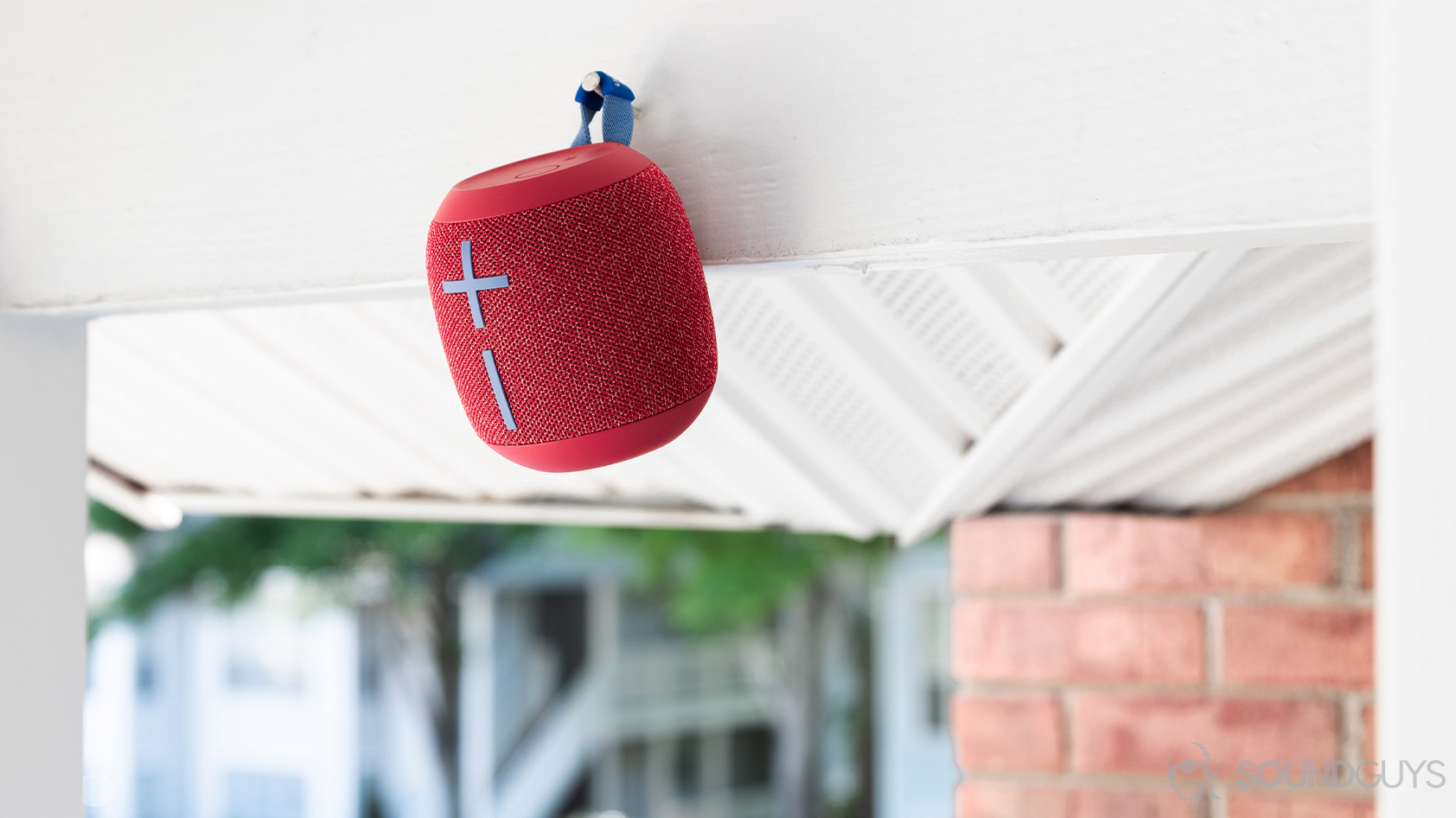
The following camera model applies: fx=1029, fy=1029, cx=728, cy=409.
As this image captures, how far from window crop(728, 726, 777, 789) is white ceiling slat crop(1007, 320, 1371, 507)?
20.1 feet

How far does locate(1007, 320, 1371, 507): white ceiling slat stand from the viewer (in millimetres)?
690

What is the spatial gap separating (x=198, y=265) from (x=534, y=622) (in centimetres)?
605

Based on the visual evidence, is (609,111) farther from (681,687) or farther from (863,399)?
(681,687)

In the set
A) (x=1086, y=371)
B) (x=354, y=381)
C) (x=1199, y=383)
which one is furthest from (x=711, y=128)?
(x=354, y=381)

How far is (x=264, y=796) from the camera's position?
19.0 feet

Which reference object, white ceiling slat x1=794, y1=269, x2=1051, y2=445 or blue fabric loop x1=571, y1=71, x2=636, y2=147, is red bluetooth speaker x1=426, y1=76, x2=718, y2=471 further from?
white ceiling slat x1=794, y1=269, x2=1051, y2=445

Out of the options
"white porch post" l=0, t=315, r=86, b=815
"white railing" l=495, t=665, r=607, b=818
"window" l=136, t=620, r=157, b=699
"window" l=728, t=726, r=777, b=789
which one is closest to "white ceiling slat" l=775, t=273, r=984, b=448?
"white porch post" l=0, t=315, r=86, b=815

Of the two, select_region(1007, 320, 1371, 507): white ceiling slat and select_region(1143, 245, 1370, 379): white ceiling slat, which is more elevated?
select_region(1143, 245, 1370, 379): white ceiling slat

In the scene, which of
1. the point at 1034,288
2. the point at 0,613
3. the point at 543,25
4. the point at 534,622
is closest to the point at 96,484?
the point at 0,613

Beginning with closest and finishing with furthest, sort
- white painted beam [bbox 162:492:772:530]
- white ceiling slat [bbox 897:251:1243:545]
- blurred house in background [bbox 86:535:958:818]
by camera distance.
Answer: white ceiling slat [bbox 897:251:1243:545]
white painted beam [bbox 162:492:772:530]
blurred house in background [bbox 86:535:958:818]

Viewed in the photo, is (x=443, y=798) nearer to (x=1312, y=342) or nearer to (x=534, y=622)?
(x=534, y=622)

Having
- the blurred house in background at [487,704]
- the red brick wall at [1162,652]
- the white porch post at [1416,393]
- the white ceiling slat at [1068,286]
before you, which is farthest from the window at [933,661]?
the white porch post at [1416,393]

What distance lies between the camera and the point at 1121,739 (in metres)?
0.97

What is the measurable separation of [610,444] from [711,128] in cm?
16
